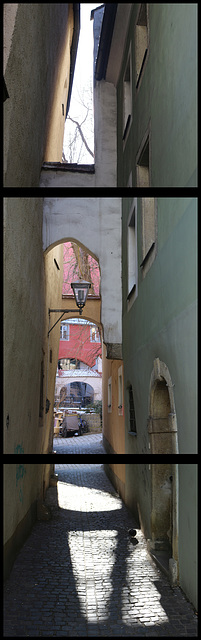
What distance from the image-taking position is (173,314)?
534 centimetres

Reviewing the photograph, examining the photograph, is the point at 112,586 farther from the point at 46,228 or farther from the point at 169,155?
the point at 46,228

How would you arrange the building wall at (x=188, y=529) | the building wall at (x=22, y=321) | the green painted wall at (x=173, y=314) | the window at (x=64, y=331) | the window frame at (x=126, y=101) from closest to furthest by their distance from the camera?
the building wall at (x=188, y=529) < the green painted wall at (x=173, y=314) < the building wall at (x=22, y=321) < the window frame at (x=126, y=101) < the window at (x=64, y=331)

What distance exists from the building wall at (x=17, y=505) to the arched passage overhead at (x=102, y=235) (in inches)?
118

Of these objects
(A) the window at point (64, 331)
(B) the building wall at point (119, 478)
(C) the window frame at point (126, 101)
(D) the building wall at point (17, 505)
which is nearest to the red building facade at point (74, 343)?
(A) the window at point (64, 331)

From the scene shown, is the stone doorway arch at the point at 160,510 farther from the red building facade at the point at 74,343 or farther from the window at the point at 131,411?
the red building facade at the point at 74,343

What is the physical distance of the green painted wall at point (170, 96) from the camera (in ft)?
14.8

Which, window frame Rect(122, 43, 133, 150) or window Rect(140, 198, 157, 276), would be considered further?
window frame Rect(122, 43, 133, 150)

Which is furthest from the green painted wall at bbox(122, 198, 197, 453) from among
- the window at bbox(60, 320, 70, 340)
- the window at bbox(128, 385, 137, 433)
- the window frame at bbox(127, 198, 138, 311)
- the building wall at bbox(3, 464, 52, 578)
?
the window at bbox(60, 320, 70, 340)

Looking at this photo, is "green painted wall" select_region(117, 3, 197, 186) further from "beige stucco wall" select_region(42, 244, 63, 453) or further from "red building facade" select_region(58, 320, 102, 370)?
"red building facade" select_region(58, 320, 102, 370)

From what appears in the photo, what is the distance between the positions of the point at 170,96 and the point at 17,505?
4.98 m

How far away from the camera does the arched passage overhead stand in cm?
1013

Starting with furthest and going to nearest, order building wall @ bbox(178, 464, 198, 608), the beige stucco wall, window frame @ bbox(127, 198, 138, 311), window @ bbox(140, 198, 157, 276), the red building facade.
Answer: the red building facade, the beige stucco wall, window frame @ bbox(127, 198, 138, 311), window @ bbox(140, 198, 157, 276), building wall @ bbox(178, 464, 198, 608)

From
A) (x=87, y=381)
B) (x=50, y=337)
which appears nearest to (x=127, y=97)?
(x=50, y=337)

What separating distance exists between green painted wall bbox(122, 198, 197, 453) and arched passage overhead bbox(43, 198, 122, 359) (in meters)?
2.15
